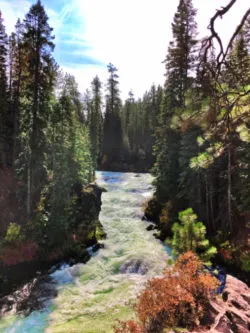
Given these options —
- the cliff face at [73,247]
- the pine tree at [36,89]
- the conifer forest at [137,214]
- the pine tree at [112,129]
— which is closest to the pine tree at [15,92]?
the conifer forest at [137,214]

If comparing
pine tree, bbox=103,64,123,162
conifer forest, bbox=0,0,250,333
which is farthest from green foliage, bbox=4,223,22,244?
pine tree, bbox=103,64,123,162

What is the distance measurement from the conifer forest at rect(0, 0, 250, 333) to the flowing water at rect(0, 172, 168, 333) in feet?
0.19

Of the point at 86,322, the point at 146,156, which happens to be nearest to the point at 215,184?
the point at 86,322

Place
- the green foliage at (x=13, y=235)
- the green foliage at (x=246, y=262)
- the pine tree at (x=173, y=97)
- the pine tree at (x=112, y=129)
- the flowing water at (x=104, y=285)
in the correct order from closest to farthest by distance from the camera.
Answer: the flowing water at (x=104, y=285) → the green foliage at (x=246, y=262) → the green foliage at (x=13, y=235) → the pine tree at (x=173, y=97) → the pine tree at (x=112, y=129)

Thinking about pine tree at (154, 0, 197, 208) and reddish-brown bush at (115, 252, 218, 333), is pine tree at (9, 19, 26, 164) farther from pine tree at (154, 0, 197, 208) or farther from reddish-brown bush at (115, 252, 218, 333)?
reddish-brown bush at (115, 252, 218, 333)

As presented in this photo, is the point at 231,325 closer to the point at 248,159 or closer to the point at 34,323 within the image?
the point at 34,323

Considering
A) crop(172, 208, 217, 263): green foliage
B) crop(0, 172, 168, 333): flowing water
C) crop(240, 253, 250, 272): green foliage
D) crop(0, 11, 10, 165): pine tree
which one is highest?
crop(0, 11, 10, 165): pine tree

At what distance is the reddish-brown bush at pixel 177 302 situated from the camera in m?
5.43

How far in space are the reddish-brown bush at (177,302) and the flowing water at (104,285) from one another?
2328 mm

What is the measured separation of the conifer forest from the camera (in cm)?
430

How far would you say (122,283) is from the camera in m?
10.2

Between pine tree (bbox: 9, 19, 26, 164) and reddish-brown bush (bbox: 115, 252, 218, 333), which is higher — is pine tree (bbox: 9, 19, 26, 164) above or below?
above

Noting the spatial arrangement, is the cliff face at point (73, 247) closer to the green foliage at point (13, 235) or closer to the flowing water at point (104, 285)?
the flowing water at point (104, 285)

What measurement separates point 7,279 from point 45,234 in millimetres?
2949
